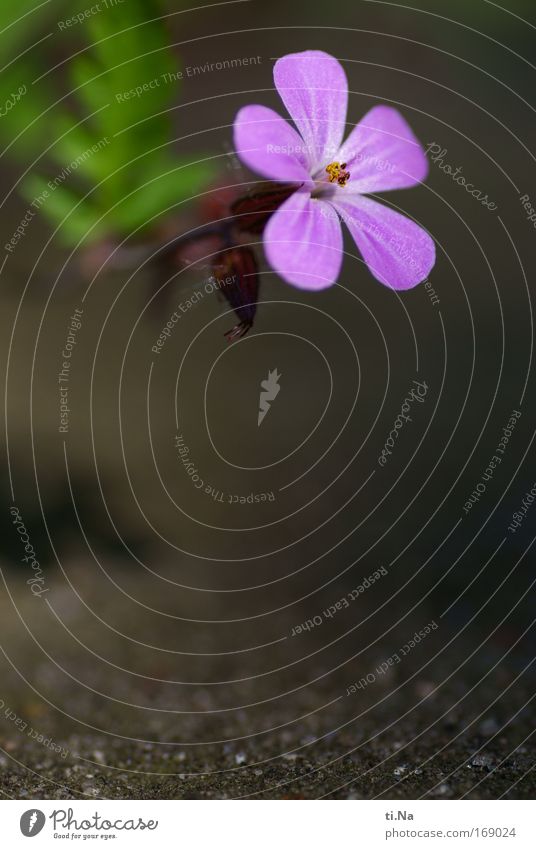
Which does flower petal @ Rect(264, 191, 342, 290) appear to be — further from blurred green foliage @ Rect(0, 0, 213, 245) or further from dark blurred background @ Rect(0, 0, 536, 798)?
blurred green foliage @ Rect(0, 0, 213, 245)

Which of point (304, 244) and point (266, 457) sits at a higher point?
point (266, 457)

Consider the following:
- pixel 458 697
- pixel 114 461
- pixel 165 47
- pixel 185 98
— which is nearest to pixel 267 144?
pixel 165 47
